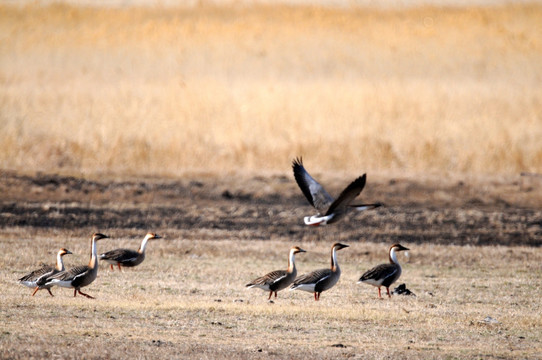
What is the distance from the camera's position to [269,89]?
3991 centimetres

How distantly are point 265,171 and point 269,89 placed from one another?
936 centimetres

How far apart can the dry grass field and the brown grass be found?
57mm

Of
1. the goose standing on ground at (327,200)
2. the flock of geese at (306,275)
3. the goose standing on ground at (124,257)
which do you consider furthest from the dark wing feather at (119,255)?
the goose standing on ground at (327,200)

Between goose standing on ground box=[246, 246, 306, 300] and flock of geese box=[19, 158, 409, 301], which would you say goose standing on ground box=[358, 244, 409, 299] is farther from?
goose standing on ground box=[246, 246, 306, 300]

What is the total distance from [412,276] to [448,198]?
10.8 meters

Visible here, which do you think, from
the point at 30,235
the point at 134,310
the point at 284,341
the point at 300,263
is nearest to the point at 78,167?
the point at 30,235

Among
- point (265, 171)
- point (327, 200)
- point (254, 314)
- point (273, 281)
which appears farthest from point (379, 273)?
point (265, 171)

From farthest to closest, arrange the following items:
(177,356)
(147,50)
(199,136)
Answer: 1. (147,50)
2. (199,136)
3. (177,356)

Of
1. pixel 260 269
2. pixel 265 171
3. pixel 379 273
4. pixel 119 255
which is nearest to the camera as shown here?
pixel 379 273

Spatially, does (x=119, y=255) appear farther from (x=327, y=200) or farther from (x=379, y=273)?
(x=379, y=273)

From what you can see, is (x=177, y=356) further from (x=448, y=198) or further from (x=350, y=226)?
(x=448, y=198)

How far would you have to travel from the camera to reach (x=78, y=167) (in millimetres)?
31781

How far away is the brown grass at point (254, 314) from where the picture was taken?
11414 millimetres

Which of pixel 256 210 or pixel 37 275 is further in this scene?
pixel 256 210
